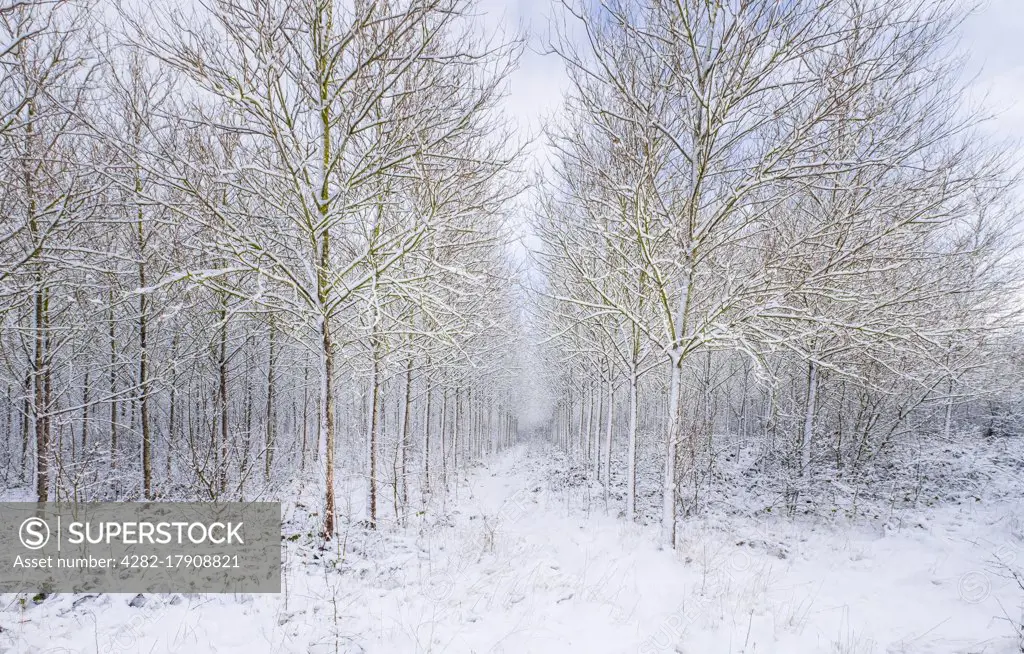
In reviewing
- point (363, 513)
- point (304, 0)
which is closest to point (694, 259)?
point (304, 0)

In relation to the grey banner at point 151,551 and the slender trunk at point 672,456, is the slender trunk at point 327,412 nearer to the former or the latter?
the grey banner at point 151,551

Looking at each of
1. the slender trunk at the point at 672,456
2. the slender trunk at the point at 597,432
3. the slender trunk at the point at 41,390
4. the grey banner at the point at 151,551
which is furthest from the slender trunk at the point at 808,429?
the slender trunk at the point at 41,390

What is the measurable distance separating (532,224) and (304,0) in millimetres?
5356

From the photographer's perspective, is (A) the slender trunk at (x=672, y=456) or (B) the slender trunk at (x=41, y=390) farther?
(B) the slender trunk at (x=41, y=390)

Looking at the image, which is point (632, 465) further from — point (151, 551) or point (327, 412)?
point (151, 551)

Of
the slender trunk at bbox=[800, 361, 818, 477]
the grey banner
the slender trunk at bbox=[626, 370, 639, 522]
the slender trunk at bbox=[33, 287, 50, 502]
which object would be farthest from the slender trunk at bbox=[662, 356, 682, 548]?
the slender trunk at bbox=[33, 287, 50, 502]

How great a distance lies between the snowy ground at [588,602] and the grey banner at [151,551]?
0.88 ft

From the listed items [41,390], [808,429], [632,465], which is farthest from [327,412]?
[808,429]

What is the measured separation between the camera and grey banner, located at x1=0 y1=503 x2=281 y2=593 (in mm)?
4215

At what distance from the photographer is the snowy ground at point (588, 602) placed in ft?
11.5

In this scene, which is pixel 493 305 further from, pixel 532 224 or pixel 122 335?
pixel 122 335

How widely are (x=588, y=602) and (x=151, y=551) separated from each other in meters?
5.39

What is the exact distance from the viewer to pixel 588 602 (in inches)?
174

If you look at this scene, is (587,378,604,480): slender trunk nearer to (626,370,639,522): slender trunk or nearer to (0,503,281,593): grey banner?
(626,370,639,522): slender trunk
